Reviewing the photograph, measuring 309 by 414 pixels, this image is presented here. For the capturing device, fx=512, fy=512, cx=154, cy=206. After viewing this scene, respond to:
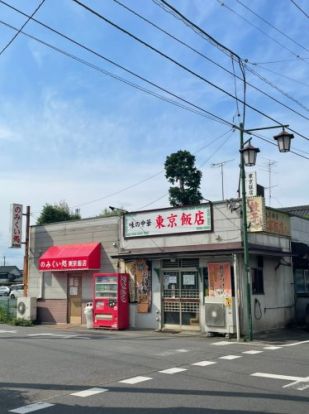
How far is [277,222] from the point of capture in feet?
66.4

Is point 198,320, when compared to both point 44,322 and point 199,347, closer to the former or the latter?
point 199,347

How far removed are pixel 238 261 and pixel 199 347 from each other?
439 centimetres

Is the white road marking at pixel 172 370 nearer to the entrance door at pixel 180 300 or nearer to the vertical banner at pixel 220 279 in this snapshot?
the vertical banner at pixel 220 279

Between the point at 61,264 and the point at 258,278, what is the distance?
8713 millimetres

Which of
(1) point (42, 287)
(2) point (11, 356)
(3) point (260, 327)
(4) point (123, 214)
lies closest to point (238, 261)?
(3) point (260, 327)

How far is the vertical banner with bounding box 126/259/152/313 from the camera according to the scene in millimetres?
20406

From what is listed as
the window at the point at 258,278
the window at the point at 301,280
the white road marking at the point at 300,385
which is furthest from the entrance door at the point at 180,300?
the white road marking at the point at 300,385

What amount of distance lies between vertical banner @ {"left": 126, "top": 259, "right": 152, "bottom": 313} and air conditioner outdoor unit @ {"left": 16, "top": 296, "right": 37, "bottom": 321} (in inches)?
224

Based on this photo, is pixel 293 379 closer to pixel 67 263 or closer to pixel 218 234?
pixel 218 234

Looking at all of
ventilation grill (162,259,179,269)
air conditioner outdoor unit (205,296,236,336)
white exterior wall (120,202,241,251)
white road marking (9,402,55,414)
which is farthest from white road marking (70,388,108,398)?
ventilation grill (162,259,179,269)

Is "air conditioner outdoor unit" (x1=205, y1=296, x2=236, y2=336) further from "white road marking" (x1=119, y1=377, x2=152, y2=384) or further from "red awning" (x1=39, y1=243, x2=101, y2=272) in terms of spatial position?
"white road marking" (x1=119, y1=377, x2=152, y2=384)

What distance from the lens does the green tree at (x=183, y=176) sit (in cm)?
5247

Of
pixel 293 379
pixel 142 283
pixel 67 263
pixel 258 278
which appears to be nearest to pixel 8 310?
pixel 67 263

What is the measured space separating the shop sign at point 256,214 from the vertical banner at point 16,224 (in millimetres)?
12121
